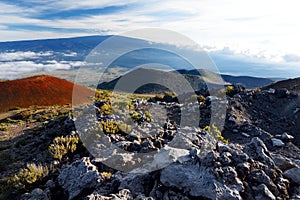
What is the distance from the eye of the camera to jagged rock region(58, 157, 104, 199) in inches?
335

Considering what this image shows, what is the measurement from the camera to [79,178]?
8.77 metres

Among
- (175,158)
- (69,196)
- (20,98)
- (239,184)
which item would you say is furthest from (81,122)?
(20,98)

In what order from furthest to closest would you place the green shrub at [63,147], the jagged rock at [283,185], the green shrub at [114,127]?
the green shrub at [114,127] < the green shrub at [63,147] < the jagged rock at [283,185]

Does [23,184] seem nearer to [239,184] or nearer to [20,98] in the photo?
[239,184]

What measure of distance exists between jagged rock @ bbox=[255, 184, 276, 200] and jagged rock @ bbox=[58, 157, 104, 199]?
445 centimetres

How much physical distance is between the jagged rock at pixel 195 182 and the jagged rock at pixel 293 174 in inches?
93.4

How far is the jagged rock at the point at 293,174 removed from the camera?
28.4ft

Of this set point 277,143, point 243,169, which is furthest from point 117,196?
point 277,143

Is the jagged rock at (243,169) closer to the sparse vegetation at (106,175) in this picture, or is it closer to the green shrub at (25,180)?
the sparse vegetation at (106,175)

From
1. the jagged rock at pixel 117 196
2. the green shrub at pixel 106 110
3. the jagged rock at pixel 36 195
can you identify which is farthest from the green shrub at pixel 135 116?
the jagged rock at pixel 117 196

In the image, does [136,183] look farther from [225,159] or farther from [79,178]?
[225,159]

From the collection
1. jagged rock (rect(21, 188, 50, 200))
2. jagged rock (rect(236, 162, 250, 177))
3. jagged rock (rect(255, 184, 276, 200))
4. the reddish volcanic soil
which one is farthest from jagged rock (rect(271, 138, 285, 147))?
the reddish volcanic soil

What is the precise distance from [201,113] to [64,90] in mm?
57778

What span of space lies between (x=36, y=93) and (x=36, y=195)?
63.6 m
